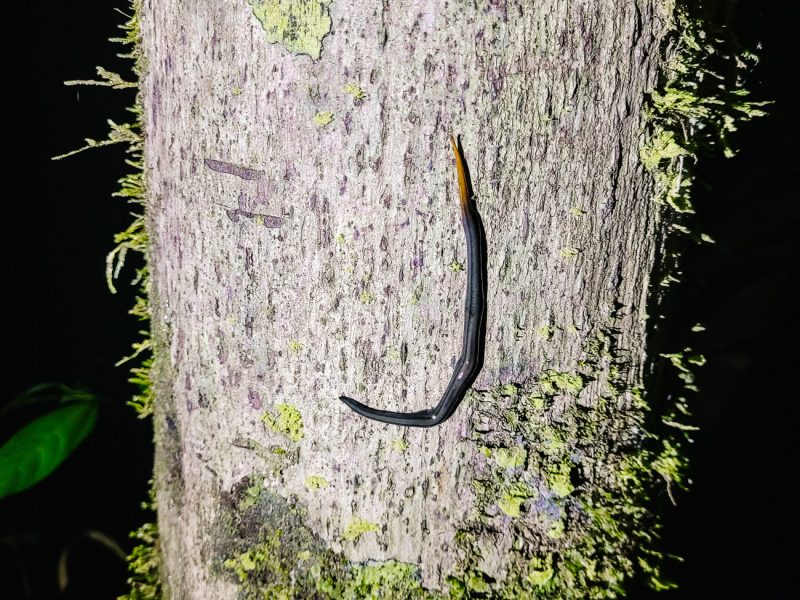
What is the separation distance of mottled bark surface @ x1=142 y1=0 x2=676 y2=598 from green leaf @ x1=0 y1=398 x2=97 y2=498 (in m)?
0.53

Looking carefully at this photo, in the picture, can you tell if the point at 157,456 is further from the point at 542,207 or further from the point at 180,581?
the point at 542,207

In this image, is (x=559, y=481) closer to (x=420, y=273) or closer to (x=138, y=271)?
(x=420, y=273)

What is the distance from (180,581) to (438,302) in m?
0.70

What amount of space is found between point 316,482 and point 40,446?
2.53 feet

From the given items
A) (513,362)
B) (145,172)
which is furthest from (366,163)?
(145,172)

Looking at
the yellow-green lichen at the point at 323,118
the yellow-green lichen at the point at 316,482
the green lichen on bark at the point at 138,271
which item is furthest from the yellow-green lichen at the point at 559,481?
the green lichen on bark at the point at 138,271

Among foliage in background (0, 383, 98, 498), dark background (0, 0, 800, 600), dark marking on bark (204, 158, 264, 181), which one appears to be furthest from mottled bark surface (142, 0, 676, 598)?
dark background (0, 0, 800, 600)

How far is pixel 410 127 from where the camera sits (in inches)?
26.0

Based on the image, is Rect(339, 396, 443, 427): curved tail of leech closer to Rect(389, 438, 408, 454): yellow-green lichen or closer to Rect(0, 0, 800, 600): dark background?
Rect(389, 438, 408, 454): yellow-green lichen

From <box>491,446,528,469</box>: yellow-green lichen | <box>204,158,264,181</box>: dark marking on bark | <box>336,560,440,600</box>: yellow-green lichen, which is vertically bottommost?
<box>336,560,440,600</box>: yellow-green lichen

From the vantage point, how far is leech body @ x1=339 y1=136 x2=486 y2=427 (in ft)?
2.23

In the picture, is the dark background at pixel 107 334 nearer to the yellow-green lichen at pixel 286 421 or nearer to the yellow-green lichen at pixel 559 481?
the yellow-green lichen at pixel 559 481

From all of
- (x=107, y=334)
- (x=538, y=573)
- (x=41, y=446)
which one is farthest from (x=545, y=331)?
(x=107, y=334)

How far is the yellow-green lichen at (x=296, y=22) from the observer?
0.65 meters
